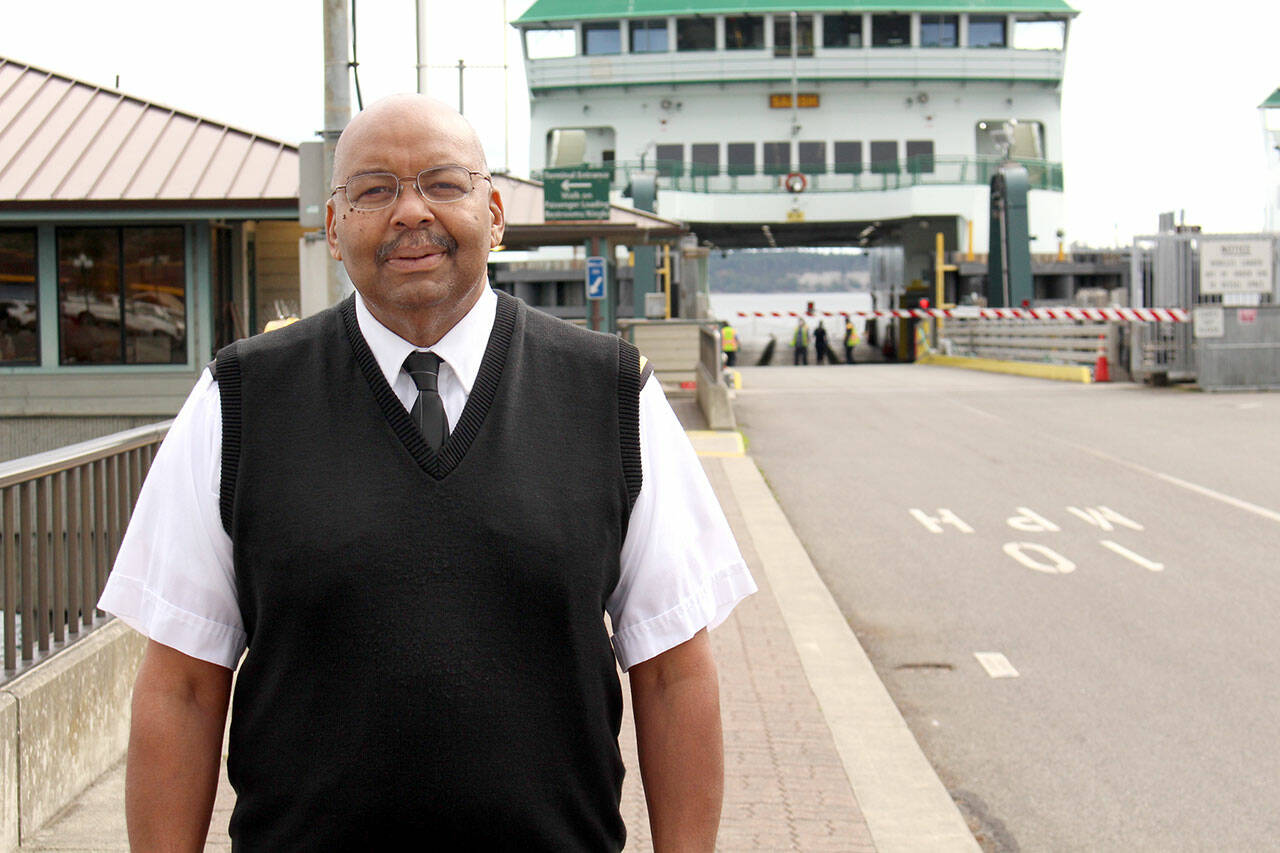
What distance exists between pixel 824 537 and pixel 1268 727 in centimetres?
516

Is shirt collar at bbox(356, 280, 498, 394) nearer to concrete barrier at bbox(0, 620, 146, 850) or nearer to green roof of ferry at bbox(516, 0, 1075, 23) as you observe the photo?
concrete barrier at bbox(0, 620, 146, 850)

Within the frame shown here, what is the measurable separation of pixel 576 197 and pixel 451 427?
18.1 meters

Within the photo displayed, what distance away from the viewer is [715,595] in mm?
2293

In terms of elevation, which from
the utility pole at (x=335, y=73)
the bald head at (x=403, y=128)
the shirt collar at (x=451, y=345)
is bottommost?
the shirt collar at (x=451, y=345)

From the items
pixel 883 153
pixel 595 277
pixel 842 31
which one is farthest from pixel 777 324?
pixel 595 277

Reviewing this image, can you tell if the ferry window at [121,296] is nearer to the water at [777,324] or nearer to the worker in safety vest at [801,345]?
the water at [777,324]

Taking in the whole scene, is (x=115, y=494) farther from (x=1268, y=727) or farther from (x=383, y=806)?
(x=1268, y=727)

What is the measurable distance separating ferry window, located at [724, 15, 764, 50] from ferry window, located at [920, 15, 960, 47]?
18.3 ft

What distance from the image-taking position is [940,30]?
49688 millimetres

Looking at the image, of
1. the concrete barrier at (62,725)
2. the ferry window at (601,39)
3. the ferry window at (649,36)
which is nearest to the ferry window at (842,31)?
the ferry window at (649,36)

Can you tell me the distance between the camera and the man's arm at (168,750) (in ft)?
7.18

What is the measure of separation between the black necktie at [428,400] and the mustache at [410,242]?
16 centimetres

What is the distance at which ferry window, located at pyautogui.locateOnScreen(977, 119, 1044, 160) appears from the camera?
5106 cm

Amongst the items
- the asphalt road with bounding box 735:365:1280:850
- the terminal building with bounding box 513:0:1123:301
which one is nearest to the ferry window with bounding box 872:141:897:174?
the terminal building with bounding box 513:0:1123:301
